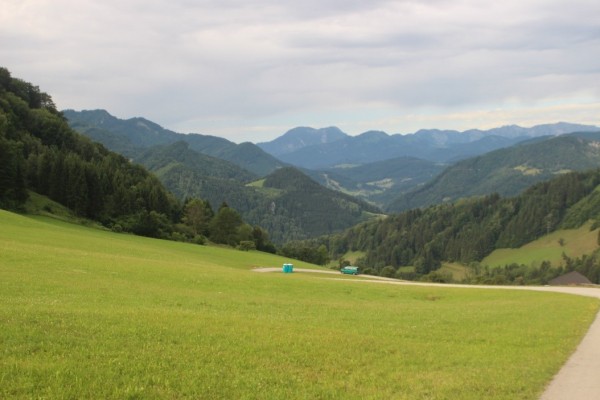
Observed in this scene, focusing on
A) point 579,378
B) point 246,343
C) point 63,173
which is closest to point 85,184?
point 63,173

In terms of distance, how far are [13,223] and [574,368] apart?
5856 cm

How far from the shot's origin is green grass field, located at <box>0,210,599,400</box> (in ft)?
38.7

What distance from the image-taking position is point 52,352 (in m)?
12.7

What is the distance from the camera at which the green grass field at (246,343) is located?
1180 cm

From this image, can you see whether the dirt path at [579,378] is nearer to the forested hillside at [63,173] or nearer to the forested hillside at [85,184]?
the forested hillside at [85,184]

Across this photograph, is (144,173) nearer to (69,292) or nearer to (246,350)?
(69,292)

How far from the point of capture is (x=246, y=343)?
53.1ft

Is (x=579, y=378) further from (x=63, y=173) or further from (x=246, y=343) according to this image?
(x=63, y=173)

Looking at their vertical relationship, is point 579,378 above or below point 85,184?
below

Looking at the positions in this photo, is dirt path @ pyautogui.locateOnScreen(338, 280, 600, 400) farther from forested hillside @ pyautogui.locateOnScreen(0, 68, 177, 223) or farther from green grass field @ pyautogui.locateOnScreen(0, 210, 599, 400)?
forested hillside @ pyautogui.locateOnScreen(0, 68, 177, 223)

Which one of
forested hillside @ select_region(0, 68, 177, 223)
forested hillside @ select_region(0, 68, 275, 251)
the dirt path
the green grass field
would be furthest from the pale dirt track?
forested hillside @ select_region(0, 68, 177, 223)

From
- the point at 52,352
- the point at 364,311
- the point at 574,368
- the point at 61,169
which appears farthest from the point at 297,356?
the point at 61,169

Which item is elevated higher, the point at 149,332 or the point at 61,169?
the point at 61,169

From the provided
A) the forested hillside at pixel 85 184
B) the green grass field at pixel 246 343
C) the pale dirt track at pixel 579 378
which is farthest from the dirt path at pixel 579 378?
the forested hillside at pixel 85 184
